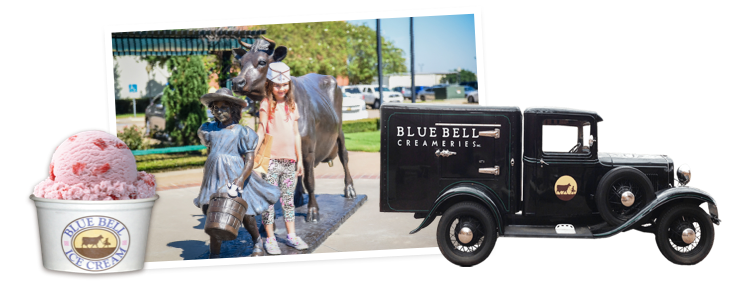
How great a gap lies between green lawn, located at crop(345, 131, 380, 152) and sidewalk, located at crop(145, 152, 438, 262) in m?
0.10

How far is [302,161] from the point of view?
8.09 m

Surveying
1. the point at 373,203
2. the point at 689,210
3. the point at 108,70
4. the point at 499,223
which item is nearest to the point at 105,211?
the point at 108,70

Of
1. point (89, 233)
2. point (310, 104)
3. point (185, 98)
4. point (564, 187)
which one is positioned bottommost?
point (89, 233)

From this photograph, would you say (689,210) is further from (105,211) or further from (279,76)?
(105,211)

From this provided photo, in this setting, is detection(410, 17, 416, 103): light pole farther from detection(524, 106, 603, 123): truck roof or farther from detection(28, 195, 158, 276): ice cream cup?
detection(28, 195, 158, 276): ice cream cup

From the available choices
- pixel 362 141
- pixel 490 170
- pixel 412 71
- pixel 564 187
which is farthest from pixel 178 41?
pixel 564 187

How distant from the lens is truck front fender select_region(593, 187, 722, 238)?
7117 mm

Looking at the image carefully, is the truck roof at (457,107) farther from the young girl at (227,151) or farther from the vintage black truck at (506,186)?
the young girl at (227,151)

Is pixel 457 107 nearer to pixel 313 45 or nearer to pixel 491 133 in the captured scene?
pixel 491 133

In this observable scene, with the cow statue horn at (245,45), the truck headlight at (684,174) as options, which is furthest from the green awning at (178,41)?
the truck headlight at (684,174)

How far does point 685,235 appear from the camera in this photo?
23.6 ft

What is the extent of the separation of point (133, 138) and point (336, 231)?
2.93m

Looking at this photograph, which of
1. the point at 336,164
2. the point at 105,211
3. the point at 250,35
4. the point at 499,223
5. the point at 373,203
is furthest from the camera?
the point at 336,164

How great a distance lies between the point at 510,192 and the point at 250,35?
3.68 m
